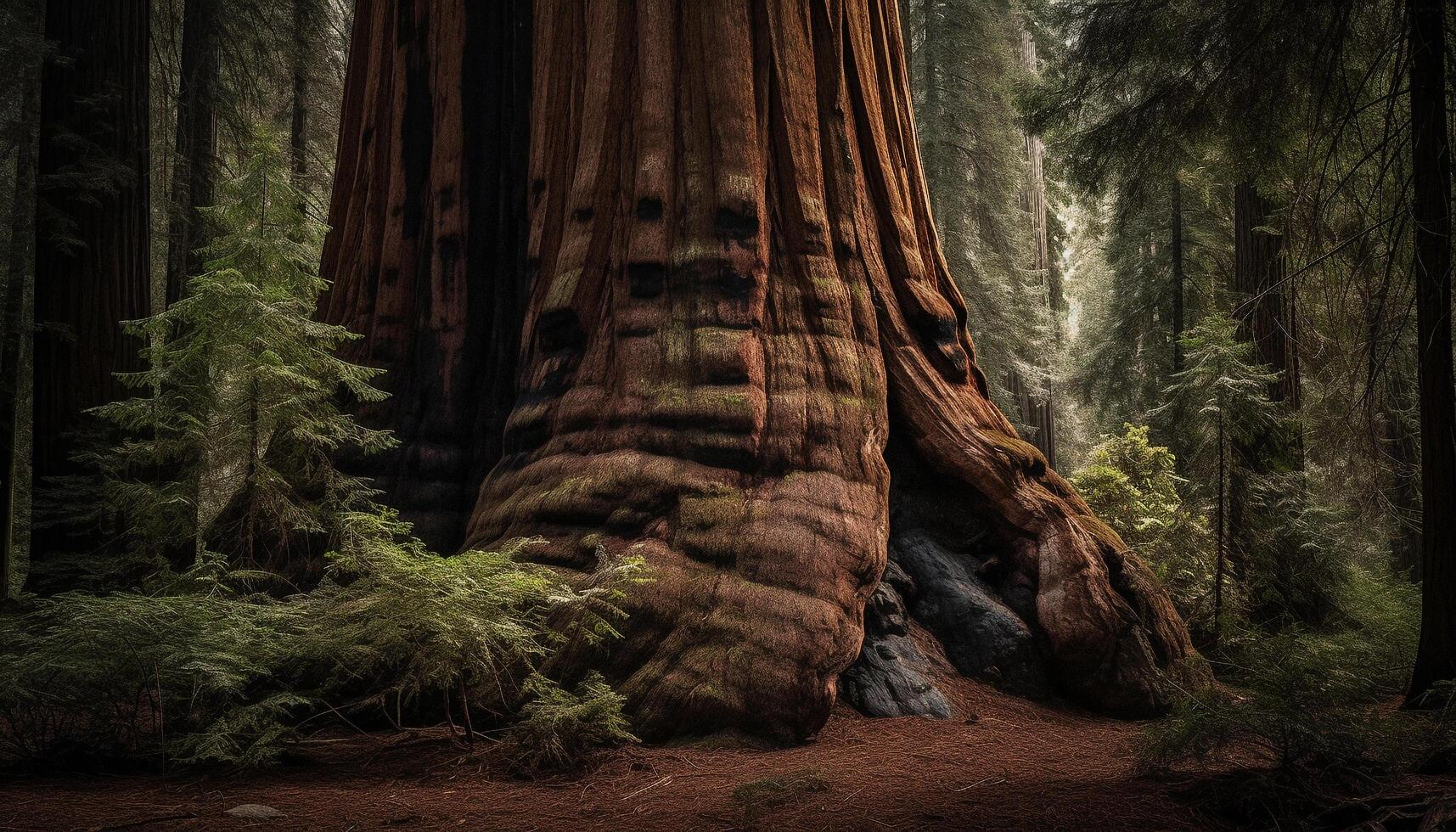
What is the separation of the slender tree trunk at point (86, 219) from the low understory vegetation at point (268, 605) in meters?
1.54

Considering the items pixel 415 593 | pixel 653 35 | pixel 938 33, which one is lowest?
pixel 415 593

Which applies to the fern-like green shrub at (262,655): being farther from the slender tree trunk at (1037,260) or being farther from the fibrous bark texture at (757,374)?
the slender tree trunk at (1037,260)

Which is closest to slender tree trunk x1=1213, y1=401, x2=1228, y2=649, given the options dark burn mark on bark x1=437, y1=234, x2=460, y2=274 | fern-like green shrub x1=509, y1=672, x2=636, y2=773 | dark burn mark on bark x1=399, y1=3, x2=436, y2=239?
fern-like green shrub x1=509, y1=672, x2=636, y2=773

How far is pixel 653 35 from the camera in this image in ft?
18.2

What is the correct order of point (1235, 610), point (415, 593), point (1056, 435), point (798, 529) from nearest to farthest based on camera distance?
1. point (415, 593)
2. point (798, 529)
3. point (1235, 610)
4. point (1056, 435)

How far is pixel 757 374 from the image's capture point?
499 centimetres

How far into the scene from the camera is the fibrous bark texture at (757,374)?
14.8ft

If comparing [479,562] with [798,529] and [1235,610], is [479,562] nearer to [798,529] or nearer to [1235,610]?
[798,529]

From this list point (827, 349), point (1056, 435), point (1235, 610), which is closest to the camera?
point (827, 349)

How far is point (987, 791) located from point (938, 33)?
762 inches

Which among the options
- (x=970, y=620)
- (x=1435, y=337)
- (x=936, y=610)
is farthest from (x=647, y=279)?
(x=1435, y=337)

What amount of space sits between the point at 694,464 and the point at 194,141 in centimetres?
838

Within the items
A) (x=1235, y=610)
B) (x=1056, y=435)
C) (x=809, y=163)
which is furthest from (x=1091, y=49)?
(x=1056, y=435)

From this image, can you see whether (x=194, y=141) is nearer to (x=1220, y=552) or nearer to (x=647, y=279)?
(x=647, y=279)
